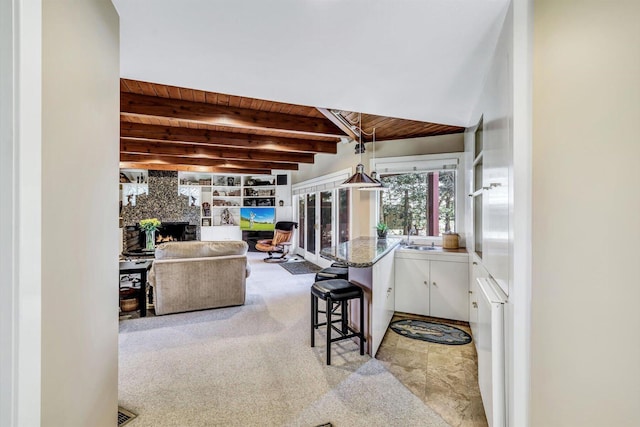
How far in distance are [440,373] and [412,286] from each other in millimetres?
1312

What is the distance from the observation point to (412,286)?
360 cm

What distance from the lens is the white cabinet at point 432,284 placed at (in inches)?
133

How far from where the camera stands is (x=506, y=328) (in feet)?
4.74

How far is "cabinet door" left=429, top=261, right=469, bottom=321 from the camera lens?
3363 millimetres

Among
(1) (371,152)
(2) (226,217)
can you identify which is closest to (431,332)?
(1) (371,152)

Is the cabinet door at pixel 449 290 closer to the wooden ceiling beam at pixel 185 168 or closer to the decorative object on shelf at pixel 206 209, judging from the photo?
the wooden ceiling beam at pixel 185 168

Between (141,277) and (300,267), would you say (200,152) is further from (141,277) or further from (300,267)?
(300,267)

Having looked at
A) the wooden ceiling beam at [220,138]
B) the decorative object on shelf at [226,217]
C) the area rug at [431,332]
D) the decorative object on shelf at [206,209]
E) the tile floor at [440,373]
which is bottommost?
the tile floor at [440,373]

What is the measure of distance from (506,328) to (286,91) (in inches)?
87.4

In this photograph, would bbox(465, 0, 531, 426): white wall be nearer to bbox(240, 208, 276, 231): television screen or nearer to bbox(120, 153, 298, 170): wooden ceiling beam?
bbox(120, 153, 298, 170): wooden ceiling beam

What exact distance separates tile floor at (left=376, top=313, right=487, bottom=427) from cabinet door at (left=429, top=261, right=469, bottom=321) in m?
0.59
